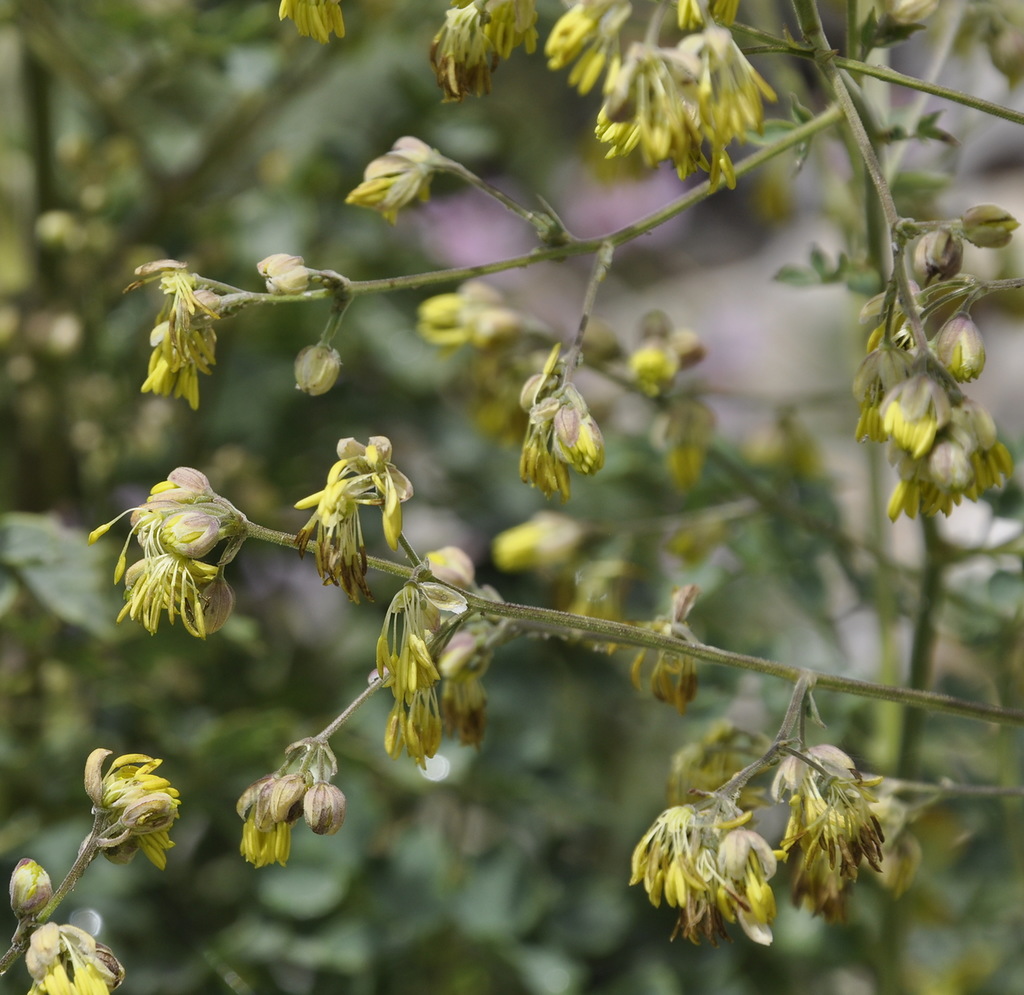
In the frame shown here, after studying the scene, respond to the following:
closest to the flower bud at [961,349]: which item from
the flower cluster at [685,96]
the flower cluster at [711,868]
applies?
the flower cluster at [685,96]

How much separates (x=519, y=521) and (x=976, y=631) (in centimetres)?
56

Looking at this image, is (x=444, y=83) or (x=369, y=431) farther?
(x=369, y=431)

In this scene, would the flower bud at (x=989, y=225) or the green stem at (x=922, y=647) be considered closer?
the flower bud at (x=989, y=225)

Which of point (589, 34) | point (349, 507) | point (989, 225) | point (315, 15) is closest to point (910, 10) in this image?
point (989, 225)

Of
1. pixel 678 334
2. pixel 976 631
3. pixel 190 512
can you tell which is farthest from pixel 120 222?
pixel 976 631

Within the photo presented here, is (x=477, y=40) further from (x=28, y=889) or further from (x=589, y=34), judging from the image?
(x=28, y=889)

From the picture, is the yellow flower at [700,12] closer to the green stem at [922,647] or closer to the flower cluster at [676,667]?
the flower cluster at [676,667]

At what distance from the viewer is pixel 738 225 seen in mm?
3574

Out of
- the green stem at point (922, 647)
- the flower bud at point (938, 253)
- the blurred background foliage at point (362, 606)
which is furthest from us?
the blurred background foliage at point (362, 606)

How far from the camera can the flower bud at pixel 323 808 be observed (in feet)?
2.22

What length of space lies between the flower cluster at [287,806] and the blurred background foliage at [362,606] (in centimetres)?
31

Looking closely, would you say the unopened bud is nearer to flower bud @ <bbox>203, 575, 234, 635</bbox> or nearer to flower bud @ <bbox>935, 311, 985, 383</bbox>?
flower bud @ <bbox>203, 575, 234, 635</bbox>

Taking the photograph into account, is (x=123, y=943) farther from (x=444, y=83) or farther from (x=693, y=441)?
(x=444, y=83)

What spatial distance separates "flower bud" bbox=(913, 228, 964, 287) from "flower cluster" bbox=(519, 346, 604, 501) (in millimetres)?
224
